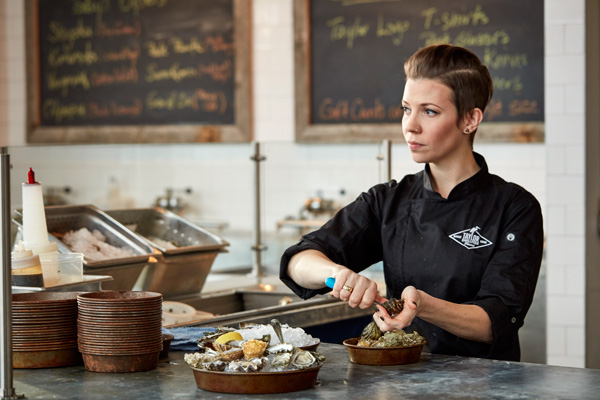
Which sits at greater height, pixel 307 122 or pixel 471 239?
pixel 307 122

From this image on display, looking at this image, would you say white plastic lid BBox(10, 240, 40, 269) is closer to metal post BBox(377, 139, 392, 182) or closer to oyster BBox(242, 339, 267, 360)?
oyster BBox(242, 339, 267, 360)

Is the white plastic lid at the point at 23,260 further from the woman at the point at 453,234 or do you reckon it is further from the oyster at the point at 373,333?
the oyster at the point at 373,333

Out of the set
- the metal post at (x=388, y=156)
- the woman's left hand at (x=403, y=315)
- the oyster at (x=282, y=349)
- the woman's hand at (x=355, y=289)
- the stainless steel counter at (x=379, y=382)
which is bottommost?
→ the stainless steel counter at (x=379, y=382)

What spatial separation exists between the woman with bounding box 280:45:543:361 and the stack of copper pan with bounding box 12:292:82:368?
581 millimetres

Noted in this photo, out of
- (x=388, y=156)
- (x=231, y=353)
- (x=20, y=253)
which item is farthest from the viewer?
(x=388, y=156)

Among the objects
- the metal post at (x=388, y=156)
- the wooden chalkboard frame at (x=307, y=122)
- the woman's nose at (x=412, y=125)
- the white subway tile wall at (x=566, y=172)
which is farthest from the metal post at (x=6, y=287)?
the wooden chalkboard frame at (x=307, y=122)

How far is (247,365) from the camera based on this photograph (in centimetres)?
181

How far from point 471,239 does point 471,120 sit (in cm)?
30

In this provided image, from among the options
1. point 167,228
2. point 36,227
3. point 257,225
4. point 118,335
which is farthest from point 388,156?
point 118,335

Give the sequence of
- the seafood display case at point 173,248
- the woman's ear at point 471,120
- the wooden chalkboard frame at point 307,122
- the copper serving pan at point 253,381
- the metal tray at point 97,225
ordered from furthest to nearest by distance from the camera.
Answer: the wooden chalkboard frame at point 307,122, the seafood display case at point 173,248, the metal tray at point 97,225, the woman's ear at point 471,120, the copper serving pan at point 253,381

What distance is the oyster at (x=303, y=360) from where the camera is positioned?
1851 mm

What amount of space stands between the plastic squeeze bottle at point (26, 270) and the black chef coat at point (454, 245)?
0.70m

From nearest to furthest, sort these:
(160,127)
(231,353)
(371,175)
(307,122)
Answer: (231,353), (371,175), (307,122), (160,127)

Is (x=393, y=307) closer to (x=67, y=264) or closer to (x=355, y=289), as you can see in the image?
(x=355, y=289)
